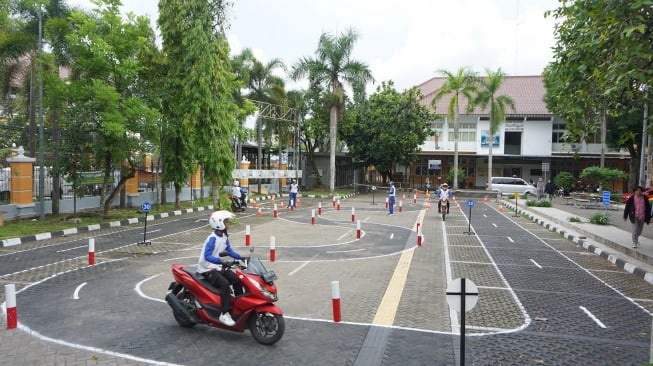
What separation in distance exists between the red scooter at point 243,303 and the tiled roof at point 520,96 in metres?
48.3

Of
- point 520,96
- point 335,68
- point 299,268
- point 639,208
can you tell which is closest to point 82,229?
point 299,268

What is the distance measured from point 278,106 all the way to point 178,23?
15.9 meters

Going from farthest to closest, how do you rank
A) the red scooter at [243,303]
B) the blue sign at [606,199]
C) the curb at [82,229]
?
1. the blue sign at [606,199]
2. the curb at [82,229]
3. the red scooter at [243,303]

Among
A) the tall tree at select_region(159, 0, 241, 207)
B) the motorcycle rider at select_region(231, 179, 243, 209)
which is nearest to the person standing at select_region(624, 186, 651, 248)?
the tall tree at select_region(159, 0, 241, 207)

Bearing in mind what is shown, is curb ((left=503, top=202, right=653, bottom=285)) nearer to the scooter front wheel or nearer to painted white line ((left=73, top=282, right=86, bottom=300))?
the scooter front wheel

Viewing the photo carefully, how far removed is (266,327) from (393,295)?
3452 millimetres

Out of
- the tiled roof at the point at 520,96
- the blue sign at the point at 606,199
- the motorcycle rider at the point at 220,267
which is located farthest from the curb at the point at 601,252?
the tiled roof at the point at 520,96

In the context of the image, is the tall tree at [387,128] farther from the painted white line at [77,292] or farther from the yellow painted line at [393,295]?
the painted white line at [77,292]

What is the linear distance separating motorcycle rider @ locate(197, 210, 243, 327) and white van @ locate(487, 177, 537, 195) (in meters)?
40.5

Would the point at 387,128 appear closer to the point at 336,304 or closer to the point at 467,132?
the point at 467,132

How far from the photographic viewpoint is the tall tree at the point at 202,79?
2119 centimetres

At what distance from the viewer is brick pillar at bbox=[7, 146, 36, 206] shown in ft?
64.4

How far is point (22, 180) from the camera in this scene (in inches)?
786

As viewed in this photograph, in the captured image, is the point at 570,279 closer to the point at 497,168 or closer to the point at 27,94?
the point at 27,94
